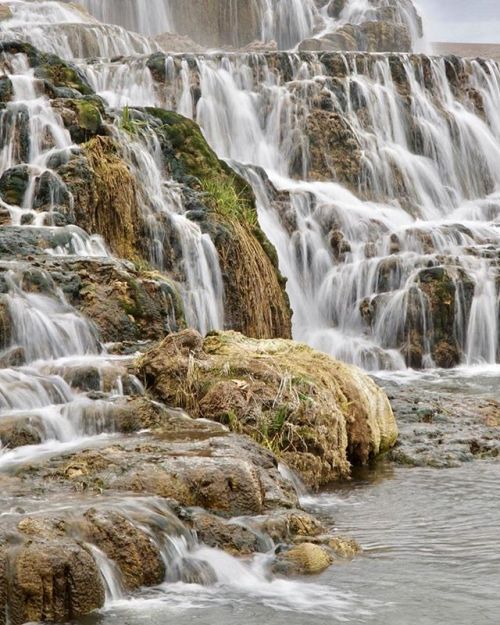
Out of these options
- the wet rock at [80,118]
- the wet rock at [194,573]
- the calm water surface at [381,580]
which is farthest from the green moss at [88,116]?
the wet rock at [194,573]

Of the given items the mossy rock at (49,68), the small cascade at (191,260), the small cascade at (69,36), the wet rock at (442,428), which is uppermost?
the small cascade at (69,36)

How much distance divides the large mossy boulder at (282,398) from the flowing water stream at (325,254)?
14.8 inches

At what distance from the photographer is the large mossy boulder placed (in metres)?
9.17

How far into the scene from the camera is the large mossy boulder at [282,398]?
30.1 ft

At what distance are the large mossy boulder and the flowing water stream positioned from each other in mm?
375

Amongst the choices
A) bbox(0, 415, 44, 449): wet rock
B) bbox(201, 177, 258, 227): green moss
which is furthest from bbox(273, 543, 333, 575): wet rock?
bbox(201, 177, 258, 227): green moss

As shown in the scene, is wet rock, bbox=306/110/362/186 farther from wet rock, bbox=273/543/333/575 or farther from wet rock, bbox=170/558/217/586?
wet rock, bbox=170/558/217/586

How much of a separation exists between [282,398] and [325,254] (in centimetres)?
1099

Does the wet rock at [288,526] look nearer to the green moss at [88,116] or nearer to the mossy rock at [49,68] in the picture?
the green moss at [88,116]

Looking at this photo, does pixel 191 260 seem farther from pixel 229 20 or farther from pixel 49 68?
pixel 229 20

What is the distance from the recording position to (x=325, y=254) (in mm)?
20125

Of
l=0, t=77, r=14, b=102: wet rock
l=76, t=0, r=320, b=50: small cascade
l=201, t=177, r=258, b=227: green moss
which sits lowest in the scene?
l=201, t=177, r=258, b=227: green moss

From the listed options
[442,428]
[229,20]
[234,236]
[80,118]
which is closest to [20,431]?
[442,428]

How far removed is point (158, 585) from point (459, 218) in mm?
20181
